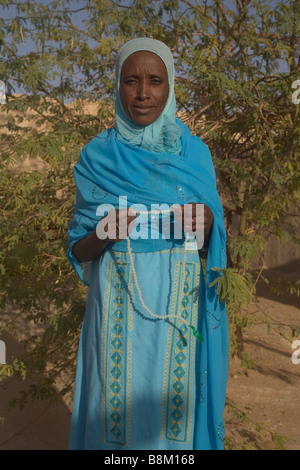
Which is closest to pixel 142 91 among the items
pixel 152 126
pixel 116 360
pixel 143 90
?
pixel 143 90

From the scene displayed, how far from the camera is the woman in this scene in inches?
69.1

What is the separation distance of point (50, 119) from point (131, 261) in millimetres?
2258

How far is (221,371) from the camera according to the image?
186 centimetres

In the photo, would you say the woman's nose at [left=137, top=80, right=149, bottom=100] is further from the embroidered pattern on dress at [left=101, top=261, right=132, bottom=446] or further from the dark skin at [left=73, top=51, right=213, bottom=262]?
the embroidered pattern on dress at [left=101, top=261, right=132, bottom=446]

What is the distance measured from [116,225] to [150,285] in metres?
0.24

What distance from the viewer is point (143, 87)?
178cm

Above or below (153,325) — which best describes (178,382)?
below

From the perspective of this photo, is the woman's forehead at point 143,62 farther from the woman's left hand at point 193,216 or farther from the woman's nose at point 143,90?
the woman's left hand at point 193,216

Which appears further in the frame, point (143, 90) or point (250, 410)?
point (250, 410)

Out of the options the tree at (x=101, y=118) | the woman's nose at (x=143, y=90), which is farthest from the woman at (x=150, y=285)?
the tree at (x=101, y=118)

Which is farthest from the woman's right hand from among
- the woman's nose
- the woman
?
the woman's nose

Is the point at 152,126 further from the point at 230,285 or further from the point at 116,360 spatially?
the point at 116,360

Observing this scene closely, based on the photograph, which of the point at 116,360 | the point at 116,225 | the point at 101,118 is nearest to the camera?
the point at 116,225

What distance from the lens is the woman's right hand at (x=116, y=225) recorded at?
5.45 ft
